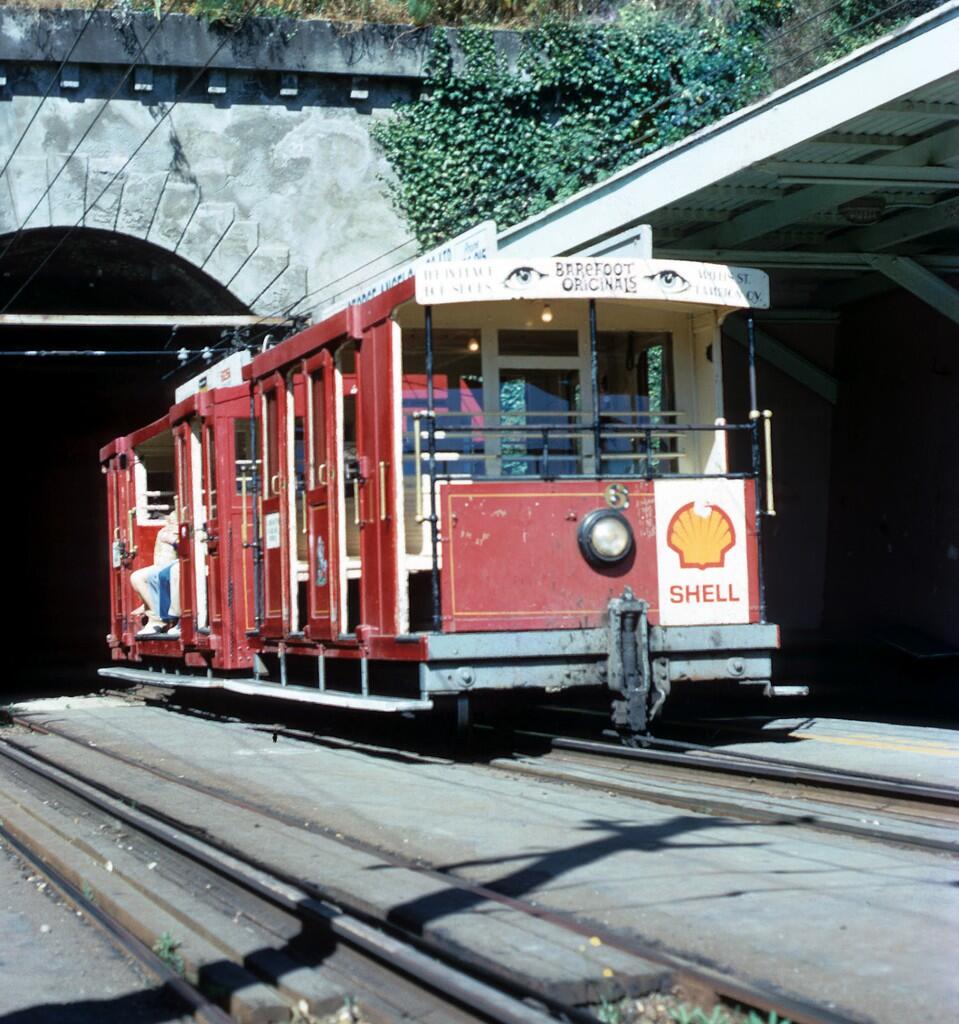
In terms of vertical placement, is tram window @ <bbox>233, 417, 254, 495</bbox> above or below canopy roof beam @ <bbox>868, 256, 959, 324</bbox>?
below

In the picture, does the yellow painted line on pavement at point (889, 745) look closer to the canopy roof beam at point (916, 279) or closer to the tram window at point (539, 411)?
the tram window at point (539, 411)

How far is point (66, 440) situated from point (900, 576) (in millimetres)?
20907

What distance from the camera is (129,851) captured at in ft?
26.0

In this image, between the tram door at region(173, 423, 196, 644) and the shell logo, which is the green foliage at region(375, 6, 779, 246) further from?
the shell logo

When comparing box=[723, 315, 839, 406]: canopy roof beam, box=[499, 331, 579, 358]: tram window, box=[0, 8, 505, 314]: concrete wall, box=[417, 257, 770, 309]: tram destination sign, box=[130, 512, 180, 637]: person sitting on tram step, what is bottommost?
box=[130, 512, 180, 637]: person sitting on tram step

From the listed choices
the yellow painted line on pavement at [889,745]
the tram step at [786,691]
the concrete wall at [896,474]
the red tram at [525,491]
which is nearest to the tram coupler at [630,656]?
the red tram at [525,491]

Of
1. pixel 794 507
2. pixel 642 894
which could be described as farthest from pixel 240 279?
pixel 642 894

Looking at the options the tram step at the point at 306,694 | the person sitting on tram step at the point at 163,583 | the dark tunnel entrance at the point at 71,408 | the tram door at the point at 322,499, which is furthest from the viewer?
the dark tunnel entrance at the point at 71,408

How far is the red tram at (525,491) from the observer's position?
33.3ft

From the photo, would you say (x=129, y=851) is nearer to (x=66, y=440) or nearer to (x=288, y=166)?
(x=288, y=166)

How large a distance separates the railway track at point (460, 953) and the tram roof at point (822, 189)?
5.58 m

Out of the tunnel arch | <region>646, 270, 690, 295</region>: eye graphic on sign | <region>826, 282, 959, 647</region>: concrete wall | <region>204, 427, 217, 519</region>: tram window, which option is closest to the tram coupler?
<region>646, 270, 690, 295</region>: eye graphic on sign

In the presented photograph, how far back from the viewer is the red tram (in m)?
10.2

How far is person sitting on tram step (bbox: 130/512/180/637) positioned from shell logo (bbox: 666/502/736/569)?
24.2ft
